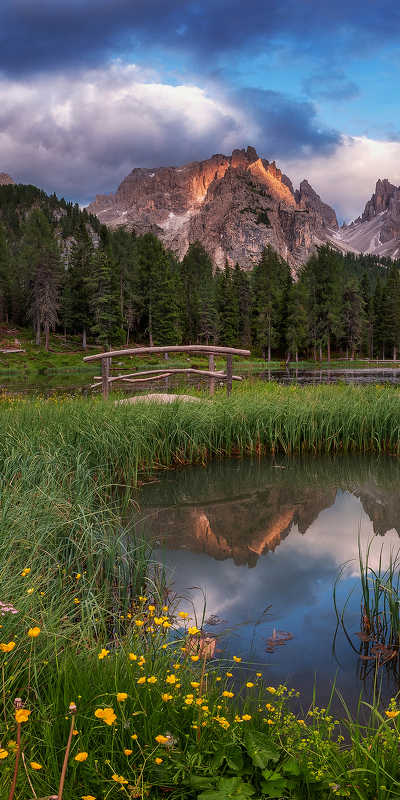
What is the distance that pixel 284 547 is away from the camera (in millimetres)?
4812

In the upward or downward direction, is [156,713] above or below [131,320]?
below

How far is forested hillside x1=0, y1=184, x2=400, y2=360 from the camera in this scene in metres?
51.5

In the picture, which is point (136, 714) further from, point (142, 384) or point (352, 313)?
point (352, 313)

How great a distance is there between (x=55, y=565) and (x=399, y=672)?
2330 mm

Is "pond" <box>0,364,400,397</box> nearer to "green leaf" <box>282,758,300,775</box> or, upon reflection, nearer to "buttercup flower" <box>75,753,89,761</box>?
"green leaf" <box>282,758,300,775</box>

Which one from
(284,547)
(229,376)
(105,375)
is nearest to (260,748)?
(284,547)

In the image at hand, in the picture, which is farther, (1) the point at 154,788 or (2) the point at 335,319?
(2) the point at 335,319

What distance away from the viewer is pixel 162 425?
312 inches

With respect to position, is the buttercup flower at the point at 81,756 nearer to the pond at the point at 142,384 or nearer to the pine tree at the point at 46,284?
the pond at the point at 142,384

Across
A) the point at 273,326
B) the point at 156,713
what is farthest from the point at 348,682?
the point at 273,326

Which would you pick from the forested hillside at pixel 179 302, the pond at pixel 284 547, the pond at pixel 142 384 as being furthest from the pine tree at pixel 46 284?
the pond at pixel 284 547

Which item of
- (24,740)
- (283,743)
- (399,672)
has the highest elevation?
(24,740)

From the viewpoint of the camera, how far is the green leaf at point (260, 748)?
5.27 feet

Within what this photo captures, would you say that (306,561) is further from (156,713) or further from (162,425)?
(162,425)
